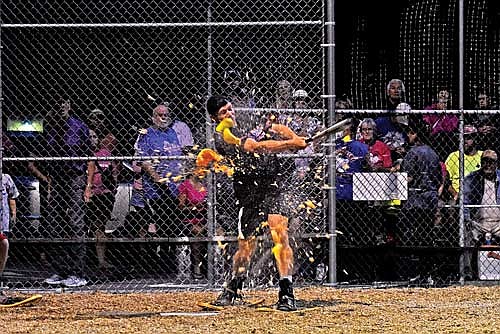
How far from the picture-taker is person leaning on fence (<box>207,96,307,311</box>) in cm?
997

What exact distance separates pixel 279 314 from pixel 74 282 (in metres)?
3.26

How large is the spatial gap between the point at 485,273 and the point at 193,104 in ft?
12.8

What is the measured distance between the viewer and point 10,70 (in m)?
12.5

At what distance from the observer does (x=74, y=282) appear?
12.2 meters

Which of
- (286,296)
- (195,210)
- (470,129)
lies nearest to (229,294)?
(286,296)

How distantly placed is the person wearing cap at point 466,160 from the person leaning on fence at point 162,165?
3.10 meters

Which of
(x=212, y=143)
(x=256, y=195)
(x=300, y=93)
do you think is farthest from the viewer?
(x=300, y=93)

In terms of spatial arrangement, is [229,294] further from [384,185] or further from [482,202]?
[482,202]

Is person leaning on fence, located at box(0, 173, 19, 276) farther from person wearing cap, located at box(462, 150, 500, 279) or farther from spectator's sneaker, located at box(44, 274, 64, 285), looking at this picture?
person wearing cap, located at box(462, 150, 500, 279)

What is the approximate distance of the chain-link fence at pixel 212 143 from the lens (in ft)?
39.7

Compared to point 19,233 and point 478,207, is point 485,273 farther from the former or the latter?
point 19,233

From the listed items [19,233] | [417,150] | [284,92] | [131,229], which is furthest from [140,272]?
[417,150]

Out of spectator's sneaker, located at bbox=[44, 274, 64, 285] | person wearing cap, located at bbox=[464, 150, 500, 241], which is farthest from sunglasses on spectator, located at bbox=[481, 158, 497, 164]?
spectator's sneaker, located at bbox=[44, 274, 64, 285]

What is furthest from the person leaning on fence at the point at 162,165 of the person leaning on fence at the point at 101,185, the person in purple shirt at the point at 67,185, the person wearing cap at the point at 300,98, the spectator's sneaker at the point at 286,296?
the spectator's sneaker at the point at 286,296
